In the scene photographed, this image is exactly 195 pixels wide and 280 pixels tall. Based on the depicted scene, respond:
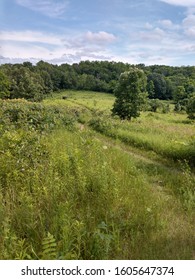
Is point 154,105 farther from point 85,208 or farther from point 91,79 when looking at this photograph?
point 85,208

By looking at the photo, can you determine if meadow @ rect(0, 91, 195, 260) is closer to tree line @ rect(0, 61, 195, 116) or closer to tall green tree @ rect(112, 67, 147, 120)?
tall green tree @ rect(112, 67, 147, 120)

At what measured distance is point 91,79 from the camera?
79.1 m

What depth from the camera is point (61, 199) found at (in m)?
4.52

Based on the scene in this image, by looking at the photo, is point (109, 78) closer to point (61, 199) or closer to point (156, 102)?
point (156, 102)

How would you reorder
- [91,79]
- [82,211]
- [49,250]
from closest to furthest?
[49,250], [82,211], [91,79]

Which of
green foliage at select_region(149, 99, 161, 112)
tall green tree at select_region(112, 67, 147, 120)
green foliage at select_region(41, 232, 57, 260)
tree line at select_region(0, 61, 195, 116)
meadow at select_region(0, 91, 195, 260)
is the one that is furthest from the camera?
tree line at select_region(0, 61, 195, 116)

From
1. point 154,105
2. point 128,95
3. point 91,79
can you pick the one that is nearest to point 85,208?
point 128,95

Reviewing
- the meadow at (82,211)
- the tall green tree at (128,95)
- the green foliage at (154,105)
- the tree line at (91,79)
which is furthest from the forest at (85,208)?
the tree line at (91,79)

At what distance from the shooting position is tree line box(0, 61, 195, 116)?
64375mm

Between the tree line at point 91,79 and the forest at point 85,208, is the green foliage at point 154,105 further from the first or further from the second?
the forest at point 85,208

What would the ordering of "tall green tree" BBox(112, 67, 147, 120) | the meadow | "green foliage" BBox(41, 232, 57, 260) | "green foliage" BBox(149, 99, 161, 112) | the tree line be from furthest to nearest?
the tree line < "green foliage" BBox(149, 99, 161, 112) < "tall green tree" BBox(112, 67, 147, 120) < the meadow < "green foliage" BBox(41, 232, 57, 260)

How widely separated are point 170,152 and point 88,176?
20.1 feet

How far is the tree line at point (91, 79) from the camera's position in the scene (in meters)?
64.4

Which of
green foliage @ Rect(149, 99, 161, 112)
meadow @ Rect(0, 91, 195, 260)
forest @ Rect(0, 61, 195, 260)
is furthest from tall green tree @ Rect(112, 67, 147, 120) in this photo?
meadow @ Rect(0, 91, 195, 260)
